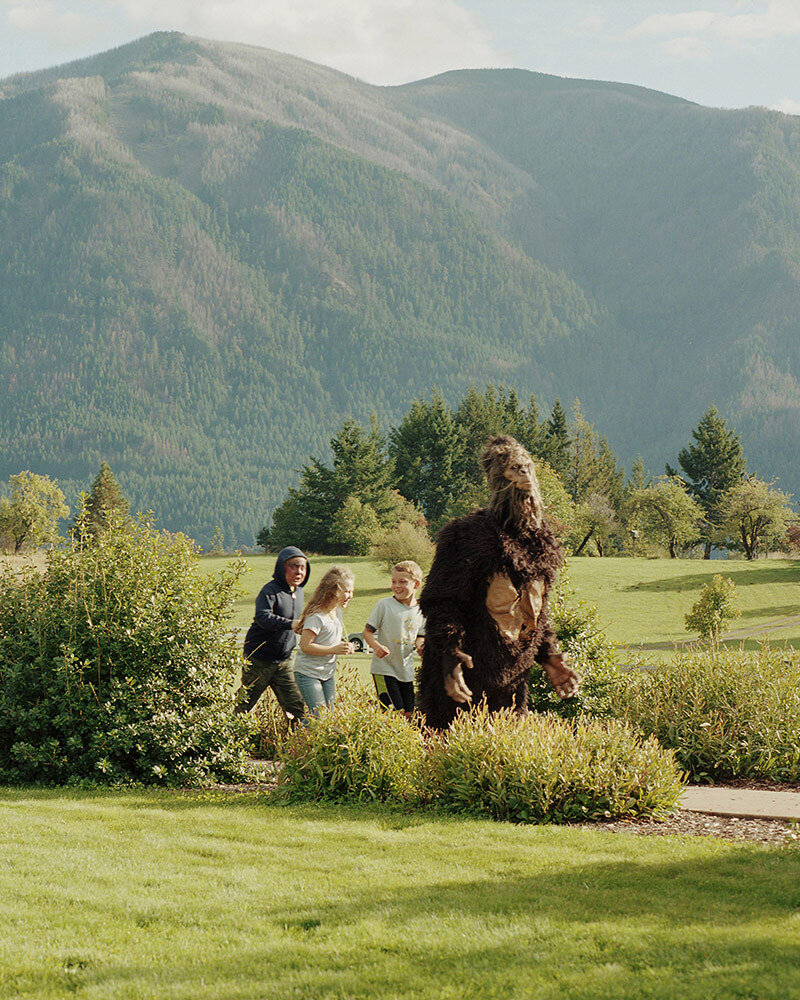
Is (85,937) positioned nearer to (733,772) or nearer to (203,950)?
(203,950)

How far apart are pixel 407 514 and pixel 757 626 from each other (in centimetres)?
3256

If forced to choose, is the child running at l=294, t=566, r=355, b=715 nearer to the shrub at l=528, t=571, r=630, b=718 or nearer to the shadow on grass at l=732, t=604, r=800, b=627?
the shrub at l=528, t=571, r=630, b=718

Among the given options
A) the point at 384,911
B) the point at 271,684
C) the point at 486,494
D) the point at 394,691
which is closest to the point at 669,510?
the point at 486,494

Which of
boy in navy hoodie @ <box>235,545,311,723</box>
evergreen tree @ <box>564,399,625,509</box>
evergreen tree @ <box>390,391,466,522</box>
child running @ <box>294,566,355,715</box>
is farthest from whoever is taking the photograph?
evergreen tree @ <box>564,399,625,509</box>

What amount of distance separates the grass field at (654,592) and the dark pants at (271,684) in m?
22.4

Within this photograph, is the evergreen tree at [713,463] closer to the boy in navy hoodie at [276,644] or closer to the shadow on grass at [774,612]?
the shadow on grass at [774,612]

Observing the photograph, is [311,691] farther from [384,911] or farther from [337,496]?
[337,496]

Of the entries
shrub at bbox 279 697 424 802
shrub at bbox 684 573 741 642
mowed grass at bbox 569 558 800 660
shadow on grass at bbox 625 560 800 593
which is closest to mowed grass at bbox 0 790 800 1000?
shrub at bbox 279 697 424 802

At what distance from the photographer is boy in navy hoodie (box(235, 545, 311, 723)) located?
29.8 feet

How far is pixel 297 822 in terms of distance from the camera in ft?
22.0

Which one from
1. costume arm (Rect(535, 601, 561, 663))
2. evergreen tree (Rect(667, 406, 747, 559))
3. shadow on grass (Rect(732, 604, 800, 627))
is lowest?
shadow on grass (Rect(732, 604, 800, 627))

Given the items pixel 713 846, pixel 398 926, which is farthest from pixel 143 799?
pixel 713 846

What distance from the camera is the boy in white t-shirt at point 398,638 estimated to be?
353 inches

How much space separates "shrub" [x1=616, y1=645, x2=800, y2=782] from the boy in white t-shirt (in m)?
2.01
